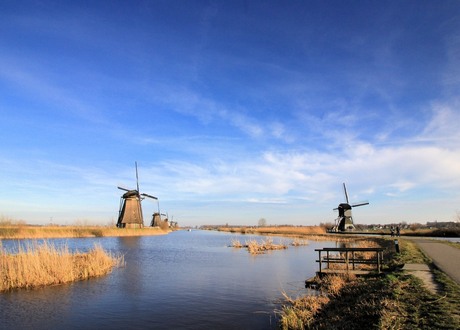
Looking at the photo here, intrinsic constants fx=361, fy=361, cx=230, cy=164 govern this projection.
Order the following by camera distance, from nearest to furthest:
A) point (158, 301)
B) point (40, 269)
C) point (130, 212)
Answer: point (158, 301)
point (40, 269)
point (130, 212)

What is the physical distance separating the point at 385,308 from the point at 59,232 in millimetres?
44654

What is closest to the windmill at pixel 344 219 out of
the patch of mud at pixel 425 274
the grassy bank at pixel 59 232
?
the grassy bank at pixel 59 232

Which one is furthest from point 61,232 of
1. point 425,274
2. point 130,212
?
point 425,274

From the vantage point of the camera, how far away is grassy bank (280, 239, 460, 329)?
8594 millimetres

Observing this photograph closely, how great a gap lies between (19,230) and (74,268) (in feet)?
89.0

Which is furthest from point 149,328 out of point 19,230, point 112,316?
point 19,230

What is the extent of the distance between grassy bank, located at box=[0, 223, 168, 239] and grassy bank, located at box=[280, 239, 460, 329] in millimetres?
Answer: 36305

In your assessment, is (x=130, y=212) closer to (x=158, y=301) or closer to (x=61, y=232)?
(x=61, y=232)

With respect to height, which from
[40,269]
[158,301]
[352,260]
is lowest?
[158,301]

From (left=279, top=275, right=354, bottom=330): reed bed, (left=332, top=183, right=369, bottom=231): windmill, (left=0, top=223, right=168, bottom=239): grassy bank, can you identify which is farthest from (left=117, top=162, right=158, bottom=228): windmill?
(left=279, top=275, right=354, bottom=330): reed bed

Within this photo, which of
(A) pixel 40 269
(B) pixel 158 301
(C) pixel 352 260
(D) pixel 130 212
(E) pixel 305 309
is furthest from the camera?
(D) pixel 130 212

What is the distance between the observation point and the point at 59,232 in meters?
45.8

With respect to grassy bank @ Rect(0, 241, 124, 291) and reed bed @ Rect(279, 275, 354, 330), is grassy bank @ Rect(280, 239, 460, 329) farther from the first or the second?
grassy bank @ Rect(0, 241, 124, 291)

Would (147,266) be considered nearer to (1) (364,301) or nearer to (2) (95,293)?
(2) (95,293)
